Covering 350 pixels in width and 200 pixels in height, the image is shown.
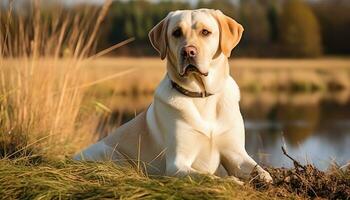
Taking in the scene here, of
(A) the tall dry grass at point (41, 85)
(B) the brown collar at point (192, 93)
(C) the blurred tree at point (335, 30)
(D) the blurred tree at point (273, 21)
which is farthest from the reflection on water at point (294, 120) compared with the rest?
(D) the blurred tree at point (273, 21)

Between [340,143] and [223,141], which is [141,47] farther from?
[223,141]

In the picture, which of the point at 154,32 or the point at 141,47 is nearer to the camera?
the point at 154,32

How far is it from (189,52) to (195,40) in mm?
117

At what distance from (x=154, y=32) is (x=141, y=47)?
18.7 metres

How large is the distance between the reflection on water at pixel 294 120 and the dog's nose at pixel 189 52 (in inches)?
139

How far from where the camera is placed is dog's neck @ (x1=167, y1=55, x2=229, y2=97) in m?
4.07

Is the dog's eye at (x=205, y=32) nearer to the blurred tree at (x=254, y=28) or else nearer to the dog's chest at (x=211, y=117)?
the dog's chest at (x=211, y=117)

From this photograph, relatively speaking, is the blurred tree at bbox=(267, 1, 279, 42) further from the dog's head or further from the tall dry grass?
the dog's head

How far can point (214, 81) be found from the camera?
409 cm

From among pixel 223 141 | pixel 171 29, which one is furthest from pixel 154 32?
pixel 223 141

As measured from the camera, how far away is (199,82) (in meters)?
4.09

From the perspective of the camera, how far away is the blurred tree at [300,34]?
Result: 40.9 meters

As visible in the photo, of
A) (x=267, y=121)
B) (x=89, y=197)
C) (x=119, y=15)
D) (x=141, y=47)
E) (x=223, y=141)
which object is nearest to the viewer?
(x=89, y=197)

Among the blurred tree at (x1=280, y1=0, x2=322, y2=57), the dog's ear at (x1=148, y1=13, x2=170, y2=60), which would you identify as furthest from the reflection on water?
the blurred tree at (x1=280, y1=0, x2=322, y2=57)
